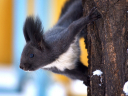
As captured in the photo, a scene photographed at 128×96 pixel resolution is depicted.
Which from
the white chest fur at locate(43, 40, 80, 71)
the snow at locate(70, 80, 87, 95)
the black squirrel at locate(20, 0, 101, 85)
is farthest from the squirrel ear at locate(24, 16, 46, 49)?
the snow at locate(70, 80, 87, 95)

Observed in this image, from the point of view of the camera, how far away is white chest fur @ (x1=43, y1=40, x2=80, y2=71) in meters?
1.69

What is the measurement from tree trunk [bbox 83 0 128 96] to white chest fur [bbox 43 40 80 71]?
25cm

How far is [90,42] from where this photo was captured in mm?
1519

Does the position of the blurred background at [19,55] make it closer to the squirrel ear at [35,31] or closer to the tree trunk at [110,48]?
the squirrel ear at [35,31]

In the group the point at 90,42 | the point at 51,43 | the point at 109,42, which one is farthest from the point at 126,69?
the point at 51,43

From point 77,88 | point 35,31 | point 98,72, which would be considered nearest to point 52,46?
point 35,31

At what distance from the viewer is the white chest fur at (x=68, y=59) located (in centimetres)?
169

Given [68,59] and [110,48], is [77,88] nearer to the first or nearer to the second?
[68,59]

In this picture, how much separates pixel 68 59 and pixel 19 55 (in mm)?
1556

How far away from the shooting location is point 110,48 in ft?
4.45

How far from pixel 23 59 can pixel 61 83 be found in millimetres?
2211

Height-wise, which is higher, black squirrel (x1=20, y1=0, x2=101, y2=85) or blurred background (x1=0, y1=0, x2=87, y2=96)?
blurred background (x1=0, y1=0, x2=87, y2=96)

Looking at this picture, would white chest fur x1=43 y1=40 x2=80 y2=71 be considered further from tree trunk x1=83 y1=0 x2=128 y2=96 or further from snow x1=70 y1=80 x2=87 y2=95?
snow x1=70 y1=80 x2=87 y2=95

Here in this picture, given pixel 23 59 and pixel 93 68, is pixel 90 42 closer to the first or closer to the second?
pixel 93 68
